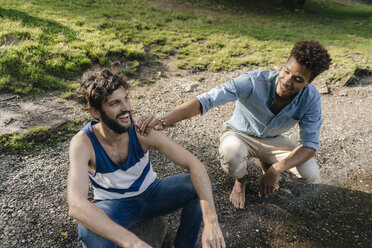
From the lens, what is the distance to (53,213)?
342 centimetres

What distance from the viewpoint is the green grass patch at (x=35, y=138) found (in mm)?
4262

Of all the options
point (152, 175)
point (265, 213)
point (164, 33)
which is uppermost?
point (164, 33)

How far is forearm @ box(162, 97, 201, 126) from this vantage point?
10.7 feet

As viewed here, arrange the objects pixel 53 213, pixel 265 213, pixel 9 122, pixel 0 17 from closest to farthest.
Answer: pixel 53 213 < pixel 265 213 < pixel 9 122 < pixel 0 17

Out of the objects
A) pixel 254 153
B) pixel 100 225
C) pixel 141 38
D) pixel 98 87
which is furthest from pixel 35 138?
pixel 141 38

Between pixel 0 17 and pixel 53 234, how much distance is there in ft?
20.6

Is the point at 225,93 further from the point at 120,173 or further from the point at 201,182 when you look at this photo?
the point at 120,173

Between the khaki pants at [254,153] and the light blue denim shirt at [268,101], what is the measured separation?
0.27 m

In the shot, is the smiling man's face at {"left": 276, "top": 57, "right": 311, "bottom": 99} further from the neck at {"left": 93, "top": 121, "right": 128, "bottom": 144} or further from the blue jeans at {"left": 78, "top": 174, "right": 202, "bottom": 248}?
the neck at {"left": 93, "top": 121, "right": 128, "bottom": 144}

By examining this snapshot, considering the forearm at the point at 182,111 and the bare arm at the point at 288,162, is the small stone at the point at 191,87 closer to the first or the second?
the forearm at the point at 182,111

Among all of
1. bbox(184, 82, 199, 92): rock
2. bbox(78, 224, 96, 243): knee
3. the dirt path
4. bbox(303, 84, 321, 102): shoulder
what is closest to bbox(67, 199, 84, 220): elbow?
bbox(78, 224, 96, 243): knee

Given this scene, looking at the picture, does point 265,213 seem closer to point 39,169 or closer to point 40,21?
point 39,169


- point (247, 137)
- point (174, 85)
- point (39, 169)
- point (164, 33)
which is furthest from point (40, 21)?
point (247, 137)

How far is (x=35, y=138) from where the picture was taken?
4.46m
